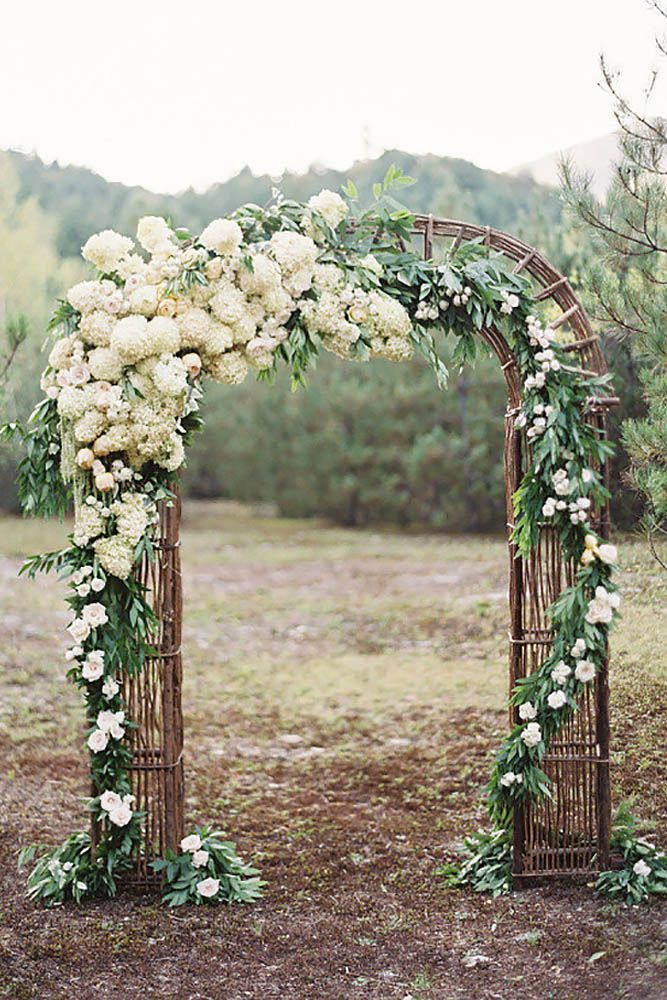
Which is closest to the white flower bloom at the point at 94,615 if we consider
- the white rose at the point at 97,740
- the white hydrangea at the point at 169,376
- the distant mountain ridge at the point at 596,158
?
the white rose at the point at 97,740

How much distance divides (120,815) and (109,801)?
0.05 m

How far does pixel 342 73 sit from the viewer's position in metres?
10.4

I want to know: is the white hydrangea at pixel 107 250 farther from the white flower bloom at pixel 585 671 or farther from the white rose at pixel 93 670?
the white flower bloom at pixel 585 671

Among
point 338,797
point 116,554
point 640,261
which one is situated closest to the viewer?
point 116,554

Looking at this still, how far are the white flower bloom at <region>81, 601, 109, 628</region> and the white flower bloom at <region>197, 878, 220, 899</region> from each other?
837 mm

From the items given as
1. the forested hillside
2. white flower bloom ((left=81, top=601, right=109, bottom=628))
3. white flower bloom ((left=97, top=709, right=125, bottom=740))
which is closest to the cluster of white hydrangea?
white flower bloom ((left=81, top=601, right=109, bottom=628))

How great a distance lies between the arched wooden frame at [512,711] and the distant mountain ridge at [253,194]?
19.8ft

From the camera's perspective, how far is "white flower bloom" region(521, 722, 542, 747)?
300cm

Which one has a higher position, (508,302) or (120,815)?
(508,302)

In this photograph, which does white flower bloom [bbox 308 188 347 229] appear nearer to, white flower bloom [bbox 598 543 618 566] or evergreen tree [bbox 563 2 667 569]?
evergreen tree [bbox 563 2 667 569]

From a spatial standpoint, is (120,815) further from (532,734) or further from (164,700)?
(532,734)

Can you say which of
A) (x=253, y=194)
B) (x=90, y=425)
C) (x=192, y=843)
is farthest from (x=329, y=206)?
(x=253, y=194)

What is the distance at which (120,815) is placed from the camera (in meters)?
3.03

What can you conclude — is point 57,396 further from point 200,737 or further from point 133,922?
point 200,737
